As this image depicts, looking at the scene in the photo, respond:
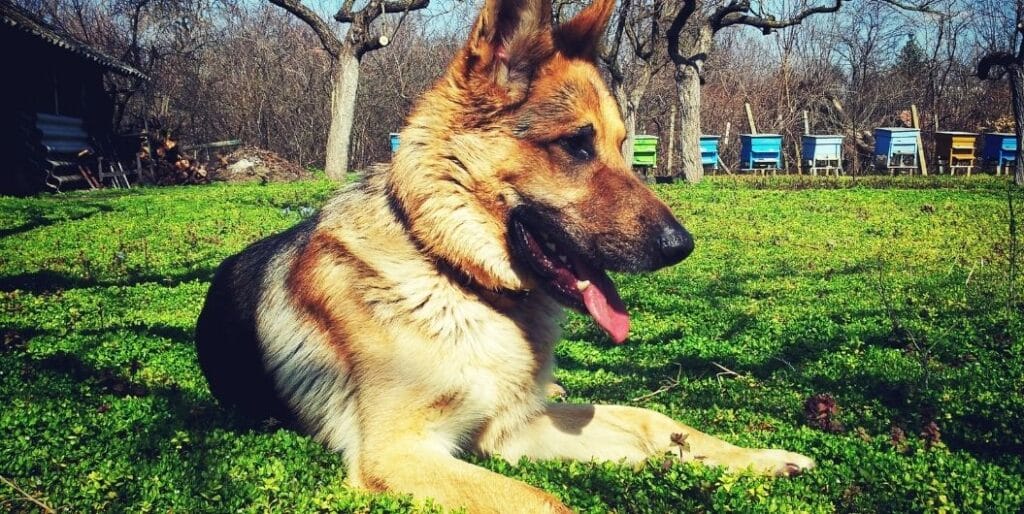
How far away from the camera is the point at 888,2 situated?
20.8 metres

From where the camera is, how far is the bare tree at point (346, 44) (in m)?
22.1

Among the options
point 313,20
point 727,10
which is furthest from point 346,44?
point 727,10

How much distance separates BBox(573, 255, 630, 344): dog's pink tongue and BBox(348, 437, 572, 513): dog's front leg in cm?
87

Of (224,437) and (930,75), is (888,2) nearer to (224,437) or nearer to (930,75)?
(930,75)

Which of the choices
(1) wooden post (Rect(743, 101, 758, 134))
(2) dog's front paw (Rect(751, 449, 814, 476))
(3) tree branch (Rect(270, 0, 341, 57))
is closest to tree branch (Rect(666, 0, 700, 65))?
(1) wooden post (Rect(743, 101, 758, 134))

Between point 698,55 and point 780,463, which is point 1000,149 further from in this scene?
point 780,463

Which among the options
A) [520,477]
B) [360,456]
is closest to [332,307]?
[360,456]

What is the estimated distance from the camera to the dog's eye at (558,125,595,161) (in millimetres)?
3293

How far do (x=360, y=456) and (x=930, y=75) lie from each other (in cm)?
3643

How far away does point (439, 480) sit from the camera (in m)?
2.76

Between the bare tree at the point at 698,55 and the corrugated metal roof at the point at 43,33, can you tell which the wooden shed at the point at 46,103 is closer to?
the corrugated metal roof at the point at 43,33

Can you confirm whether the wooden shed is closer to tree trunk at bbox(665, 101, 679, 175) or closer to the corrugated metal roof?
the corrugated metal roof

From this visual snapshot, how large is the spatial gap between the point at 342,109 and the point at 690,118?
11365mm

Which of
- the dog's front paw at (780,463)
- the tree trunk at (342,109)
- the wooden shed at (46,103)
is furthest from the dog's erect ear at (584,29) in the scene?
the tree trunk at (342,109)
